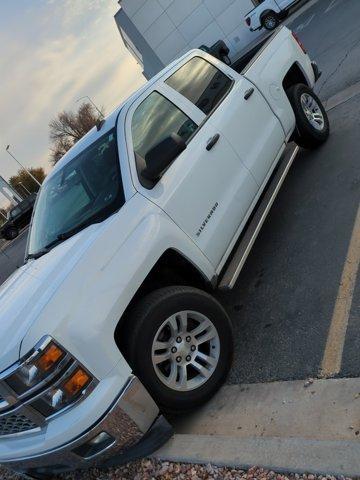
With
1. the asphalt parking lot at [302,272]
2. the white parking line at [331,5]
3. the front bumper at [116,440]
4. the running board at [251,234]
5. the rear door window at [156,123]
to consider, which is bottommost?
the white parking line at [331,5]

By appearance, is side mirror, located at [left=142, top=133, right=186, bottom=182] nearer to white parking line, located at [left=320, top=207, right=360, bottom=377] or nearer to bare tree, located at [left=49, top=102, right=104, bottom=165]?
white parking line, located at [left=320, top=207, right=360, bottom=377]

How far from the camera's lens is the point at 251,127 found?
506 centimetres

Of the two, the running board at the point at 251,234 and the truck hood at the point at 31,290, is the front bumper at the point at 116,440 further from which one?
the running board at the point at 251,234

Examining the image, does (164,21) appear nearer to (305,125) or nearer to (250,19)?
(250,19)

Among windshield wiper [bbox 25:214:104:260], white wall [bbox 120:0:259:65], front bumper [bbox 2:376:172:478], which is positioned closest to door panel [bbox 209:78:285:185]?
windshield wiper [bbox 25:214:104:260]

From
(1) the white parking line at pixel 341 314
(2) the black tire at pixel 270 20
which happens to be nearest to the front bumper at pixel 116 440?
(1) the white parking line at pixel 341 314

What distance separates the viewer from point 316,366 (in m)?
3.34

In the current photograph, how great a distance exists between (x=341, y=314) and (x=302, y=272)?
0.85 meters

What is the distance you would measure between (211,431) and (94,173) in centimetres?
220

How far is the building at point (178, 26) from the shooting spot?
3316 cm

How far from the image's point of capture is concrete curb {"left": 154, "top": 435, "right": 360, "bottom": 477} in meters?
2.51

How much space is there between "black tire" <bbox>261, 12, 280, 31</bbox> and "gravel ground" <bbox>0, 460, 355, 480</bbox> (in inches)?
1017

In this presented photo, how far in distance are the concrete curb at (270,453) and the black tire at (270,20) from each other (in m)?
25.8

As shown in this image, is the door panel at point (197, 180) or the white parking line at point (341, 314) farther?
the door panel at point (197, 180)
